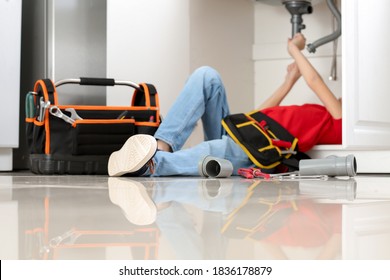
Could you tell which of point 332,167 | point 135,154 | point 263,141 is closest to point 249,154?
point 263,141

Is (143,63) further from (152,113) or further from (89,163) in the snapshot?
(89,163)

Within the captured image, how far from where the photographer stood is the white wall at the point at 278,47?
3201mm

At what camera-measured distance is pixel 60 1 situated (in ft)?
8.71

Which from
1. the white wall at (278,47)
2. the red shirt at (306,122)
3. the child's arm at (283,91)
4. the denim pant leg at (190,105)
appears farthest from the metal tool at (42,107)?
the white wall at (278,47)

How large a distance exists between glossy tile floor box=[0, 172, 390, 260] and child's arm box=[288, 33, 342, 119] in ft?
3.50

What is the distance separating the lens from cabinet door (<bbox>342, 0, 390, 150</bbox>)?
7.36 ft

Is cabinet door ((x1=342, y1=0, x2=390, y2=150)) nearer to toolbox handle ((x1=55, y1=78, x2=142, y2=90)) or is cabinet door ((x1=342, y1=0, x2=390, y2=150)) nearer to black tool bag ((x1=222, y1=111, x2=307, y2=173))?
black tool bag ((x1=222, y1=111, x2=307, y2=173))

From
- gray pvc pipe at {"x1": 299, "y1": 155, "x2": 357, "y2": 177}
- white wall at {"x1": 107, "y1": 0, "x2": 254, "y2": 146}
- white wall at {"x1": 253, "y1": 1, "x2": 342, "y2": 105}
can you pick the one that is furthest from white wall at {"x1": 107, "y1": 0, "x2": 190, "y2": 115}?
gray pvc pipe at {"x1": 299, "y1": 155, "x2": 357, "y2": 177}

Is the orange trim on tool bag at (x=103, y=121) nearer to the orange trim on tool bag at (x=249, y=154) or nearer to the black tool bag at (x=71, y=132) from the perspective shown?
the black tool bag at (x=71, y=132)

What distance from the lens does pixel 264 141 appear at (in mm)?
2078

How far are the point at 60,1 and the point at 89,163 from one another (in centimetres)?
77
